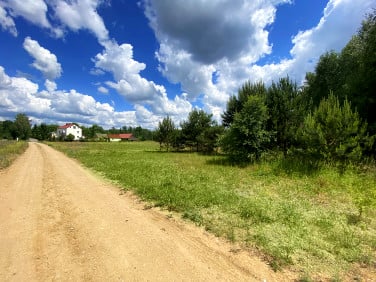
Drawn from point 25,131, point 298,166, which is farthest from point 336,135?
point 25,131

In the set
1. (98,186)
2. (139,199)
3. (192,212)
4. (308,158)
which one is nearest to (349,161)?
(308,158)

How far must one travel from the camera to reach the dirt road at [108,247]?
3.67 metres

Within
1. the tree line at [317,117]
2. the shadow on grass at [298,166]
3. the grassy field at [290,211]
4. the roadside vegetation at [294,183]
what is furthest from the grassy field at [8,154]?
the shadow on grass at [298,166]

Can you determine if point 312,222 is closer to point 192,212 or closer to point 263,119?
point 192,212

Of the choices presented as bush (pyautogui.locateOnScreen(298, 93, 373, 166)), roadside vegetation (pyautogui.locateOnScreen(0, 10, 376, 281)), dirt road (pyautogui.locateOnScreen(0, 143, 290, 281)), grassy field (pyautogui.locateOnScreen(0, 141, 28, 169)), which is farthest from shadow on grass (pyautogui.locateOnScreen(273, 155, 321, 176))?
grassy field (pyautogui.locateOnScreen(0, 141, 28, 169))

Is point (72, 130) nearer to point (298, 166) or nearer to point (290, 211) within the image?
point (298, 166)

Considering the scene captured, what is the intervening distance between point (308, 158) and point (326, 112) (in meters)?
2.81

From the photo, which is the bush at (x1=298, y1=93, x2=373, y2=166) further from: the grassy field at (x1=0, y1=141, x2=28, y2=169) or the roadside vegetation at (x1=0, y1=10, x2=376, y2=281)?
the grassy field at (x1=0, y1=141, x2=28, y2=169)

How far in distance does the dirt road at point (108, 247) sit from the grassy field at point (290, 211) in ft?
1.89

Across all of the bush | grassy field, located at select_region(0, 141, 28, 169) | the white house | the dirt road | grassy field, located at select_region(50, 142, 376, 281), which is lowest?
the dirt road

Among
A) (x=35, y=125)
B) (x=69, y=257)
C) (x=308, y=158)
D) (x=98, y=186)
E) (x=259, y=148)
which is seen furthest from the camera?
(x=35, y=125)

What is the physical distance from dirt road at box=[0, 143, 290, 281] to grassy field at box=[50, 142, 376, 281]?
58 centimetres

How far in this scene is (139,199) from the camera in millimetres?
8117

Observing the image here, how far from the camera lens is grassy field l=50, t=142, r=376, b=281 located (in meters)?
4.19
